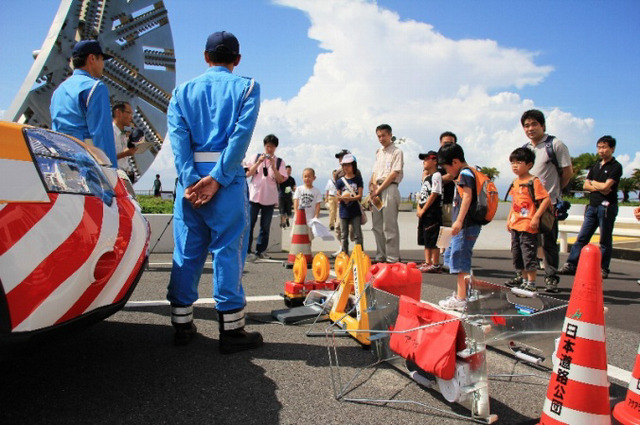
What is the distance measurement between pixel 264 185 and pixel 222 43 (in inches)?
172

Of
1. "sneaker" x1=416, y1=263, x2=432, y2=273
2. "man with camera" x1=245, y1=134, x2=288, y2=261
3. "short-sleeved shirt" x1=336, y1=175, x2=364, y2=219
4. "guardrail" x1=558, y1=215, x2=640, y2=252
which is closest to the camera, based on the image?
"sneaker" x1=416, y1=263, x2=432, y2=273

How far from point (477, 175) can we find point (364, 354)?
196cm

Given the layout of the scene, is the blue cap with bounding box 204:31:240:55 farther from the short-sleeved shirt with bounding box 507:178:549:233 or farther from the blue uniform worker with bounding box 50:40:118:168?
the short-sleeved shirt with bounding box 507:178:549:233

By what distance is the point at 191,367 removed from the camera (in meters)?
2.58

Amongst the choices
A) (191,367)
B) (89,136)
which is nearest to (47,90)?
(89,136)

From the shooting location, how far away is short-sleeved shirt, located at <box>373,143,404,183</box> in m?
6.96

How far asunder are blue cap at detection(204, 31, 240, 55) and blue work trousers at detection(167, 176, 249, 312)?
91cm

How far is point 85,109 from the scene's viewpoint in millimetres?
3498

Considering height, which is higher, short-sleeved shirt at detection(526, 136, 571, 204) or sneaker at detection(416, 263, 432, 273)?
short-sleeved shirt at detection(526, 136, 571, 204)

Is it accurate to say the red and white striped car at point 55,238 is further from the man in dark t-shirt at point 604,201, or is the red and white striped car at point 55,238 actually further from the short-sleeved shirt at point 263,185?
the man in dark t-shirt at point 604,201

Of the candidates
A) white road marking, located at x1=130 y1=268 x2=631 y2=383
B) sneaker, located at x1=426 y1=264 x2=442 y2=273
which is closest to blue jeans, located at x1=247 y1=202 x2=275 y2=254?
sneaker, located at x1=426 y1=264 x2=442 y2=273

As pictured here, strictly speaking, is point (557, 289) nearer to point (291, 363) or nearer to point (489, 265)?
point (489, 265)

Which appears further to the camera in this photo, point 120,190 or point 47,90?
point 47,90

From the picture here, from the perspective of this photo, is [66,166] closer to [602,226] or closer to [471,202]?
[471,202]
